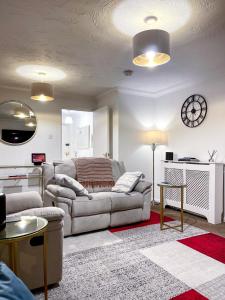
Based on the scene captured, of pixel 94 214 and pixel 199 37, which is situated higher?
pixel 199 37

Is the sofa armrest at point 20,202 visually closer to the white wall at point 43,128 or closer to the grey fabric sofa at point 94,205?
the grey fabric sofa at point 94,205

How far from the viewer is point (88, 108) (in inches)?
211

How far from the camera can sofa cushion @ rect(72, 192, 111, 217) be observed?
283 cm

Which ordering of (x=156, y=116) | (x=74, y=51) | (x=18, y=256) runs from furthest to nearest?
(x=156, y=116) < (x=74, y=51) < (x=18, y=256)

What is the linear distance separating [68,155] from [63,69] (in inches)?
171

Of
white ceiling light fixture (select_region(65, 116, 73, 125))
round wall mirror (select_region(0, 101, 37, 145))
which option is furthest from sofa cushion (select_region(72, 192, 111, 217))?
white ceiling light fixture (select_region(65, 116, 73, 125))

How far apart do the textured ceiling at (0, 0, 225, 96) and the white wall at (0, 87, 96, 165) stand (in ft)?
1.61

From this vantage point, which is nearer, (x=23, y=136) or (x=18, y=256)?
(x=18, y=256)

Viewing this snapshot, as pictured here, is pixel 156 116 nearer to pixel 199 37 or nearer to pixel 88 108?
pixel 88 108

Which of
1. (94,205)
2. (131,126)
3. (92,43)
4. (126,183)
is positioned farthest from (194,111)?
(94,205)

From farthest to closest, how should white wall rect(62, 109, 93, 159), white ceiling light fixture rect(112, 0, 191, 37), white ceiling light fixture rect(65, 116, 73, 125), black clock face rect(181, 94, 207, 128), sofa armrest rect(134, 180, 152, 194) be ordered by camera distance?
white ceiling light fixture rect(65, 116, 73, 125) < white wall rect(62, 109, 93, 159) < black clock face rect(181, 94, 207, 128) < sofa armrest rect(134, 180, 152, 194) < white ceiling light fixture rect(112, 0, 191, 37)

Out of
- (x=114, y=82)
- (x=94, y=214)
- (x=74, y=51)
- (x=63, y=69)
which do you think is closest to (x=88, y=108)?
(x=114, y=82)

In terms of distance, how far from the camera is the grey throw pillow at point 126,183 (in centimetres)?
338

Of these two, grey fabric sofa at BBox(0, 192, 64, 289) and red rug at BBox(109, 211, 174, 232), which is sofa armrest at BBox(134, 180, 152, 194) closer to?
red rug at BBox(109, 211, 174, 232)
